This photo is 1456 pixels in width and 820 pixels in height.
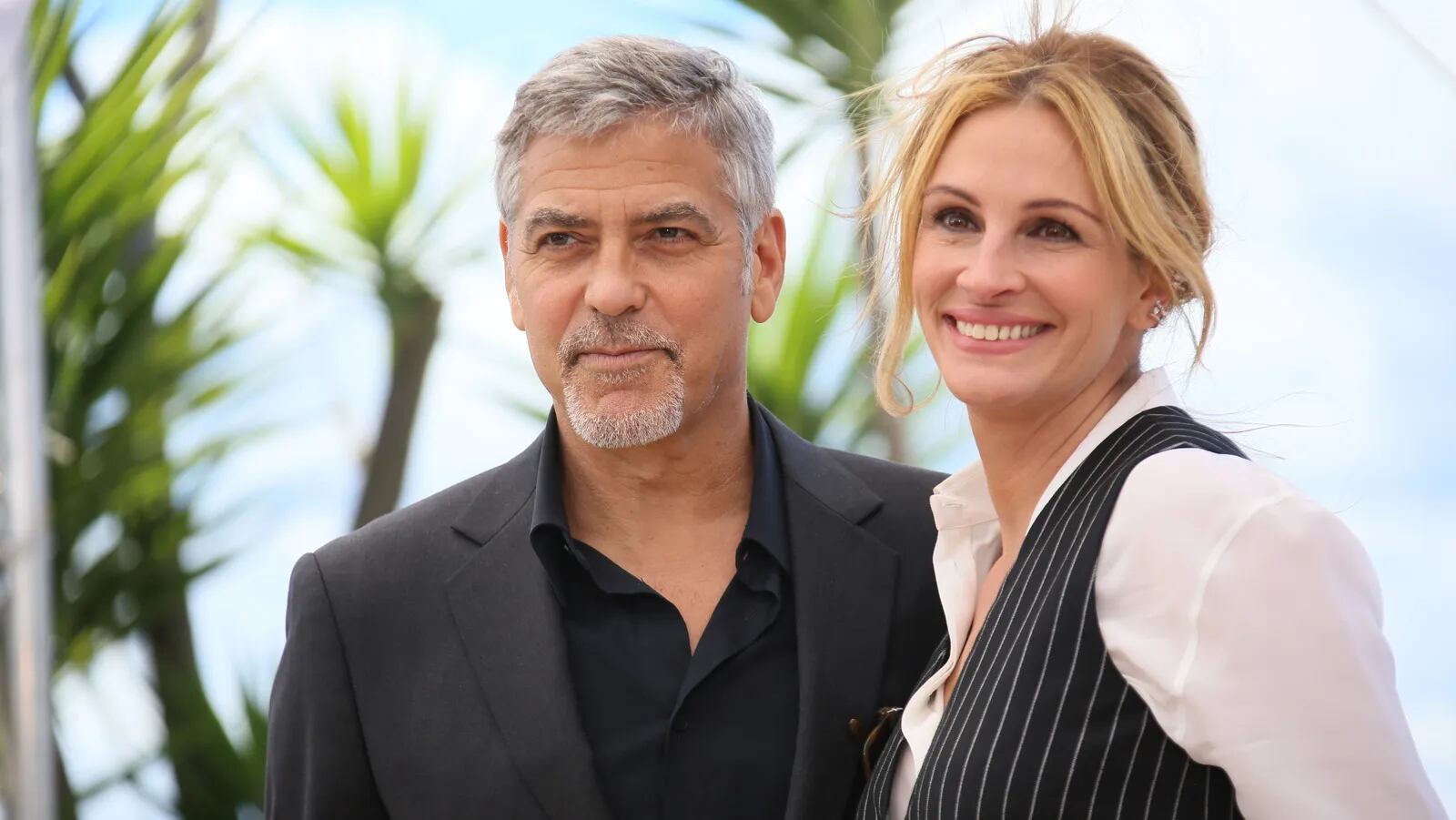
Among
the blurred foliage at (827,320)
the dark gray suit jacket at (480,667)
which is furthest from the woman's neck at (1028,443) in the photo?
the blurred foliage at (827,320)

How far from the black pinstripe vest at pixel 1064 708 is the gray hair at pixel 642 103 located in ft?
2.02

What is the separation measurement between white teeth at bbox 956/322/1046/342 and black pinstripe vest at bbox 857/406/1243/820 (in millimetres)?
135

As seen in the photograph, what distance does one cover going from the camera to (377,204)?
4684mm

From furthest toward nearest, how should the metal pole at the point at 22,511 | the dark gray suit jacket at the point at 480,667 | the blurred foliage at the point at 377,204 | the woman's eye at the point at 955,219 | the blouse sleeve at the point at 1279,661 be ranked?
the blurred foliage at the point at 377,204, the metal pole at the point at 22,511, the dark gray suit jacket at the point at 480,667, the woman's eye at the point at 955,219, the blouse sleeve at the point at 1279,661

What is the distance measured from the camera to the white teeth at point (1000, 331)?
5.55 feet

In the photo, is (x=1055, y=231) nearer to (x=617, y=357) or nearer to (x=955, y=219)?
(x=955, y=219)

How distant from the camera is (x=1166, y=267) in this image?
5.35ft

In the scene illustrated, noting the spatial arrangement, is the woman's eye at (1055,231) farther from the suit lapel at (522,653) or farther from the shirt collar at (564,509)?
the suit lapel at (522,653)

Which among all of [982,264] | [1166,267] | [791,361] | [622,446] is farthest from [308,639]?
[791,361]

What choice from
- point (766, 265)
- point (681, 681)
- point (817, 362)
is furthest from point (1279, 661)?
point (817, 362)

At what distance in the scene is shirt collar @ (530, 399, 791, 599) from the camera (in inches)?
78.9

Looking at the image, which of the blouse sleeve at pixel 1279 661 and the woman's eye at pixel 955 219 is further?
the woman's eye at pixel 955 219

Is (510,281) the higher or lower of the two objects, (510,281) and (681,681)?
the higher

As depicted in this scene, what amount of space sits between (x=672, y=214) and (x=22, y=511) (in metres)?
1.46
